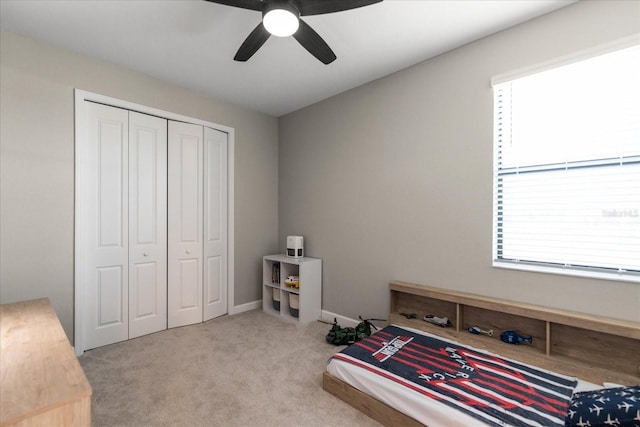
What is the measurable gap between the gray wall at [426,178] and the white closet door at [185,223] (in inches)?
50.5

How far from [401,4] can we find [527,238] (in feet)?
6.20

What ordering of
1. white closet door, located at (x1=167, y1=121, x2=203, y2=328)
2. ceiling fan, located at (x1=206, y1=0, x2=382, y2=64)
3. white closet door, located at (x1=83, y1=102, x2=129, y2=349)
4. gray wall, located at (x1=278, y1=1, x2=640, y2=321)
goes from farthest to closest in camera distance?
1. white closet door, located at (x1=167, y1=121, x2=203, y2=328)
2. white closet door, located at (x1=83, y1=102, x2=129, y2=349)
3. gray wall, located at (x1=278, y1=1, x2=640, y2=321)
4. ceiling fan, located at (x1=206, y1=0, x2=382, y2=64)

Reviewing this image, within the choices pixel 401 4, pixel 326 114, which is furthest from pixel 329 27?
pixel 326 114

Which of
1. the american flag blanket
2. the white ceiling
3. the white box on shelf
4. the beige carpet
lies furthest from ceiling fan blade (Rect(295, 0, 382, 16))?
the white box on shelf

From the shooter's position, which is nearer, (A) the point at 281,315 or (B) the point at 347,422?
(B) the point at 347,422

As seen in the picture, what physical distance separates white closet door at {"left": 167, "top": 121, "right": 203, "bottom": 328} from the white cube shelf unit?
83 centimetres

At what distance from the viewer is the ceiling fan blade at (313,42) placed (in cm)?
176

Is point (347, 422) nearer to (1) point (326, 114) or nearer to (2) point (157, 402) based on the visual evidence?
(2) point (157, 402)

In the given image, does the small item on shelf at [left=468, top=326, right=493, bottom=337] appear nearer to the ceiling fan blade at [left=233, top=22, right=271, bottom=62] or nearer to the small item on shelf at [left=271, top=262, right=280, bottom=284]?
the small item on shelf at [left=271, top=262, right=280, bottom=284]

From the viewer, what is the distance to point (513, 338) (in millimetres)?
2123

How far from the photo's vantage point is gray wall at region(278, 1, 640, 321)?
1.95m

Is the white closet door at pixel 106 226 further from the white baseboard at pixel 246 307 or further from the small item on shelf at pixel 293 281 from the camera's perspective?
the small item on shelf at pixel 293 281

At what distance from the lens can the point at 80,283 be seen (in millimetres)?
2547

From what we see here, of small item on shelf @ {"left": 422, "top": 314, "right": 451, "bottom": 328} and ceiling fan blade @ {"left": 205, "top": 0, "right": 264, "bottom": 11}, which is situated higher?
ceiling fan blade @ {"left": 205, "top": 0, "right": 264, "bottom": 11}
